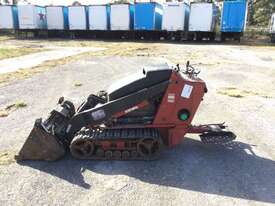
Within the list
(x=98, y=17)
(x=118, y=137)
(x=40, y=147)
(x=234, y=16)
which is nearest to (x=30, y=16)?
(x=98, y=17)

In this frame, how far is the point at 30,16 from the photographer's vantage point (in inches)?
1315

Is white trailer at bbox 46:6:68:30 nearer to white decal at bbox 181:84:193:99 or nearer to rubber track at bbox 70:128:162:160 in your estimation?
rubber track at bbox 70:128:162:160

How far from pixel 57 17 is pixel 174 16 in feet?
41.7

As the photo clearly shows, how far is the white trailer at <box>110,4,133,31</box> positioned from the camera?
3073cm

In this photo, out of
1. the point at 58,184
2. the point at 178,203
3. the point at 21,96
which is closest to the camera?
the point at 178,203

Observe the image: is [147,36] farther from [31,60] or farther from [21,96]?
[21,96]

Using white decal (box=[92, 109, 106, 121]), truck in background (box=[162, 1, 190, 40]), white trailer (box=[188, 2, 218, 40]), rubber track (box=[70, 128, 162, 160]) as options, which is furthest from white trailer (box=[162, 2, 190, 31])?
white decal (box=[92, 109, 106, 121])

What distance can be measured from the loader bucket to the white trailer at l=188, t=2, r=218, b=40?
25.2 metres

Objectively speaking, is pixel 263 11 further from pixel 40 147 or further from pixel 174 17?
pixel 40 147

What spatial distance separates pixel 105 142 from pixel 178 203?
146cm

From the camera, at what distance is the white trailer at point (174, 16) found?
28625 mm

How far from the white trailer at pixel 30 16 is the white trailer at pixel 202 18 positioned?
52.1 feet

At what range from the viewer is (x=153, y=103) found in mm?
4871

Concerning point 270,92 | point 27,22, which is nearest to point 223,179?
point 270,92
